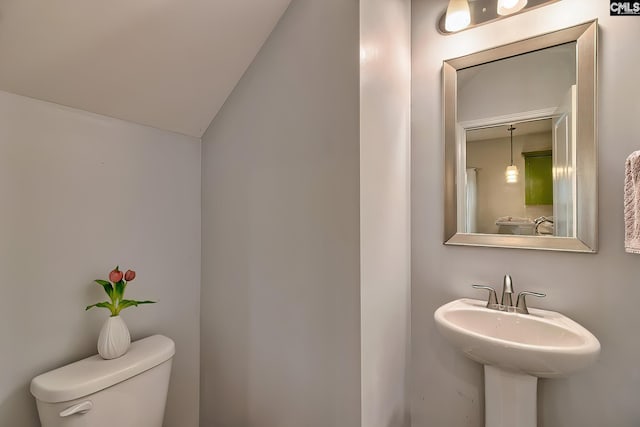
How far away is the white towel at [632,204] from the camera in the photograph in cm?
94

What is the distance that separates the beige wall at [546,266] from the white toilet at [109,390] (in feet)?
3.90

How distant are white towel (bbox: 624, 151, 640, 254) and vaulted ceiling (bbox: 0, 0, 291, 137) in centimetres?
142

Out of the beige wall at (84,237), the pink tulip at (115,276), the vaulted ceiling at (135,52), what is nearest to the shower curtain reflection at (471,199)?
the vaulted ceiling at (135,52)

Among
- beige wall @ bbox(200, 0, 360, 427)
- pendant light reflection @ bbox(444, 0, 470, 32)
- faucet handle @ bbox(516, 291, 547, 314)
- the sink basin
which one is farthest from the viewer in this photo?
pendant light reflection @ bbox(444, 0, 470, 32)

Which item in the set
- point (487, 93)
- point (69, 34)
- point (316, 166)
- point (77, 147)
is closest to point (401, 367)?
point (316, 166)

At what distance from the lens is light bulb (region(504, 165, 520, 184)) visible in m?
1.28

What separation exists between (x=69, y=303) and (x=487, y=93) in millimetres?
1991

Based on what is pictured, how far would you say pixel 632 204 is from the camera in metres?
0.96

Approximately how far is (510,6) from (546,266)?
1126 millimetres

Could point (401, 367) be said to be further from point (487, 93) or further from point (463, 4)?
point (463, 4)

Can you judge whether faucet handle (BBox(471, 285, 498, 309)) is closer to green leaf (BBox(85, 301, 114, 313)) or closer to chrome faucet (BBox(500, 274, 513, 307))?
chrome faucet (BBox(500, 274, 513, 307))

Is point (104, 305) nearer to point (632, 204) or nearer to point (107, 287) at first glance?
→ point (107, 287)

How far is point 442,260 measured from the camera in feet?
4.61

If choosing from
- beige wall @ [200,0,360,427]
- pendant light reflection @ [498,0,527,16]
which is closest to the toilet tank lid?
beige wall @ [200,0,360,427]
